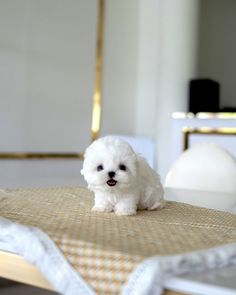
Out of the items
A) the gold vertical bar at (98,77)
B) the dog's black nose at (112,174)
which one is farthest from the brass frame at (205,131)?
the dog's black nose at (112,174)

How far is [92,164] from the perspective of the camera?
2.77 ft

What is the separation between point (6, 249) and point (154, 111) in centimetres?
373

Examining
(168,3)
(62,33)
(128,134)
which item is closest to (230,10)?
(168,3)

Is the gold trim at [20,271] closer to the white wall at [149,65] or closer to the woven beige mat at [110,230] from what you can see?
the woven beige mat at [110,230]

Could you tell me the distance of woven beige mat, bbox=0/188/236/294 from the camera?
0.54 m

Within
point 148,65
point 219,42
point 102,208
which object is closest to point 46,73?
point 148,65

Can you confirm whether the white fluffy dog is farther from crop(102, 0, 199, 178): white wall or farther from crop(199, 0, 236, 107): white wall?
crop(199, 0, 236, 107): white wall

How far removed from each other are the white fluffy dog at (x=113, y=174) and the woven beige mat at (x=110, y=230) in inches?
1.2

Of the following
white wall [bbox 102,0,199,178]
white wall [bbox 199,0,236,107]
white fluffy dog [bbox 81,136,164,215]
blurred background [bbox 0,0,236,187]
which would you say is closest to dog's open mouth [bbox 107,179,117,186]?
white fluffy dog [bbox 81,136,164,215]

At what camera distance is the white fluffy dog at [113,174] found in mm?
832

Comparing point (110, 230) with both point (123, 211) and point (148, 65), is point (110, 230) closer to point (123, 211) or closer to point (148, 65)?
point (123, 211)

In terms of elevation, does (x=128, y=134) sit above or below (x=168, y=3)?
below

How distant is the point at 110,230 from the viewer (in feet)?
2.29

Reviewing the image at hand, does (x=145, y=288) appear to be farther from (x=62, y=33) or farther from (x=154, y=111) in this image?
(x=154, y=111)
